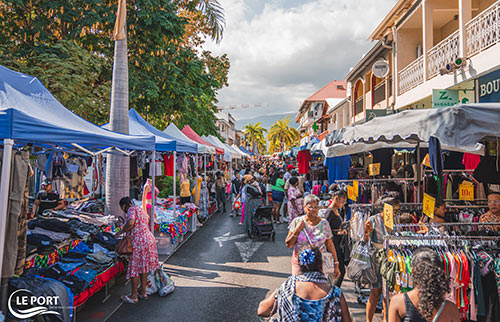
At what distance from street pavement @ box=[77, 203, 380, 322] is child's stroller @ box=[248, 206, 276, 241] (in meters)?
0.25

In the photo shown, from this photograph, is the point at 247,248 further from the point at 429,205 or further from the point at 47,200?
the point at 429,205

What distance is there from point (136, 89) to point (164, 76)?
4.34 ft

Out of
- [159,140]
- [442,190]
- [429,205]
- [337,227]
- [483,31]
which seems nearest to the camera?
[429,205]

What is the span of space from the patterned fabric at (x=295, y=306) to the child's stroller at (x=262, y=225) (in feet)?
24.2

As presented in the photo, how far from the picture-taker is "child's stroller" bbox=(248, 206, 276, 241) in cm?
1015

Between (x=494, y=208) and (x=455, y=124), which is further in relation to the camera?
(x=494, y=208)

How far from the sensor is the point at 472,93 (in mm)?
9922

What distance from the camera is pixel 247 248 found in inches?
363

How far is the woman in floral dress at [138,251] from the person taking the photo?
554 centimetres

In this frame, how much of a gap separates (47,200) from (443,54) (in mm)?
12463

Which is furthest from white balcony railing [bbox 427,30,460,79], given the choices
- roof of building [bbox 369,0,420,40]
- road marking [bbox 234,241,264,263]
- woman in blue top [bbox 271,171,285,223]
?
road marking [bbox 234,241,264,263]

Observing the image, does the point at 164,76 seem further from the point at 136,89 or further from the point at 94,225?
the point at 94,225

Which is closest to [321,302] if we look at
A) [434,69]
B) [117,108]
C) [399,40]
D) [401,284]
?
[401,284]

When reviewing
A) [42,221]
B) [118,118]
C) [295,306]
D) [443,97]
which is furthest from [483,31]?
[42,221]
